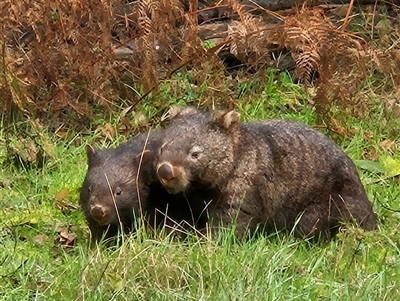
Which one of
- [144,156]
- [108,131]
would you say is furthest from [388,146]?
[144,156]

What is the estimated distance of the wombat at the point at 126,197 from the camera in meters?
6.50

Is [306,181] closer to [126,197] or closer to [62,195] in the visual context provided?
[126,197]

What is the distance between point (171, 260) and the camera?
18.8ft

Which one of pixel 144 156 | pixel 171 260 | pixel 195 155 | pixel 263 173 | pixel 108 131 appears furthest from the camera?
pixel 108 131

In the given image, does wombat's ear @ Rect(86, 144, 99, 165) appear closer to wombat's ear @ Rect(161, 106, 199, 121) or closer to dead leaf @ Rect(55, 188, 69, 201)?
wombat's ear @ Rect(161, 106, 199, 121)

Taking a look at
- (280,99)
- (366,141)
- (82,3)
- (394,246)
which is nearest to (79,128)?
(82,3)

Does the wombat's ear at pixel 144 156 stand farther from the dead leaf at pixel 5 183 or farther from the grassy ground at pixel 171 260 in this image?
the dead leaf at pixel 5 183

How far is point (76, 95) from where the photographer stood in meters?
9.10

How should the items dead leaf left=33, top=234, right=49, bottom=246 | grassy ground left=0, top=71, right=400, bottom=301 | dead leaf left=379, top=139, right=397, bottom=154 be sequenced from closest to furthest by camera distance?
grassy ground left=0, top=71, right=400, bottom=301 → dead leaf left=33, top=234, right=49, bottom=246 → dead leaf left=379, top=139, right=397, bottom=154

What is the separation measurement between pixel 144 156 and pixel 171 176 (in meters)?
0.42

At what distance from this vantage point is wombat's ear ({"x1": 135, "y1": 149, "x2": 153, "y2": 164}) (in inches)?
262

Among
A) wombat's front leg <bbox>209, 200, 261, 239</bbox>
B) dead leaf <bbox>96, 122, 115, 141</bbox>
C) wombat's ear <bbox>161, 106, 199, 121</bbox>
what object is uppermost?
wombat's ear <bbox>161, 106, 199, 121</bbox>

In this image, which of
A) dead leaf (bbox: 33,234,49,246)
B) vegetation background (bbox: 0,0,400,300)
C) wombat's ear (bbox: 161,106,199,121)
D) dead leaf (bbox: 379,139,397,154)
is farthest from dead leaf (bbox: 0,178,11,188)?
dead leaf (bbox: 379,139,397,154)

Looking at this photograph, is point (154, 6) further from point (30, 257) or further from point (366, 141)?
point (30, 257)
